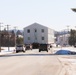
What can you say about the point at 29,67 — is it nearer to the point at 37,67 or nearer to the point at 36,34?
the point at 37,67

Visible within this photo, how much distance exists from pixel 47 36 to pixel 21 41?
14.4 metres

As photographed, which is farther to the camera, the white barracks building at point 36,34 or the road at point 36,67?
the white barracks building at point 36,34

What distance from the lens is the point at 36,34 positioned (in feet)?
577

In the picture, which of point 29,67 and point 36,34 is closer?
point 29,67

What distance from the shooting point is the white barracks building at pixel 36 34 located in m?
176

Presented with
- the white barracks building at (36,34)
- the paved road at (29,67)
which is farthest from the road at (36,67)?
the white barracks building at (36,34)

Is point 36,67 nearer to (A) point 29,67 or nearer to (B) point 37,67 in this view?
(B) point 37,67

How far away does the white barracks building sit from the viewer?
175750 millimetres

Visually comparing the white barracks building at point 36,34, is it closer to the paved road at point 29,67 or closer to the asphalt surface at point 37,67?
the asphalt surface at point 37,67

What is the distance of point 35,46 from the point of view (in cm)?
Answer: 12719

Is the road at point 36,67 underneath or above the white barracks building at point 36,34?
underneath

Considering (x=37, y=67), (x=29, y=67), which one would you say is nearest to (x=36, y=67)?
(x=37, y=67)

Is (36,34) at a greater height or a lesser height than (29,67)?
greater

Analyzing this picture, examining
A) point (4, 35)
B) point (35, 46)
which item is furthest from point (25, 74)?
point (4, 35)
